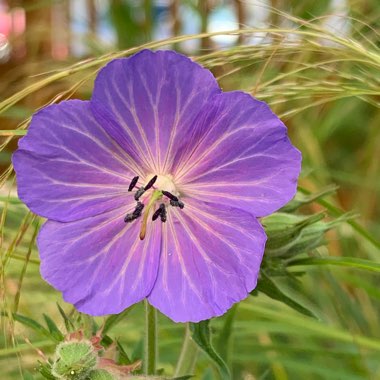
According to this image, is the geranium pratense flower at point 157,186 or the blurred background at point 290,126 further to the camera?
the blurred background at point 290,126

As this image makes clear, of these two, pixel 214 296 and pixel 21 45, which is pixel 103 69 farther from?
pixel 21 45

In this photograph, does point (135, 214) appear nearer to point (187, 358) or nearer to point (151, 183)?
point (151, 183)

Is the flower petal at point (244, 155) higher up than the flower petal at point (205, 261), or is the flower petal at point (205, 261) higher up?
the flower petal at point (244, 155)

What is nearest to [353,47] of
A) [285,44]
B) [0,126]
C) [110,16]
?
[285,44]

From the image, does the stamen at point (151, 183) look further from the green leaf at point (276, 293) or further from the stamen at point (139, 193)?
the green leaf at point (276, 293)

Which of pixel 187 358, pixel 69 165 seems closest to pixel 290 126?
pixel 187 358

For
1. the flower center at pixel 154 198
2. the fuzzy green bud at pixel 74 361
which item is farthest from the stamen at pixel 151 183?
the fuzzy green bud at pixel 74 361
